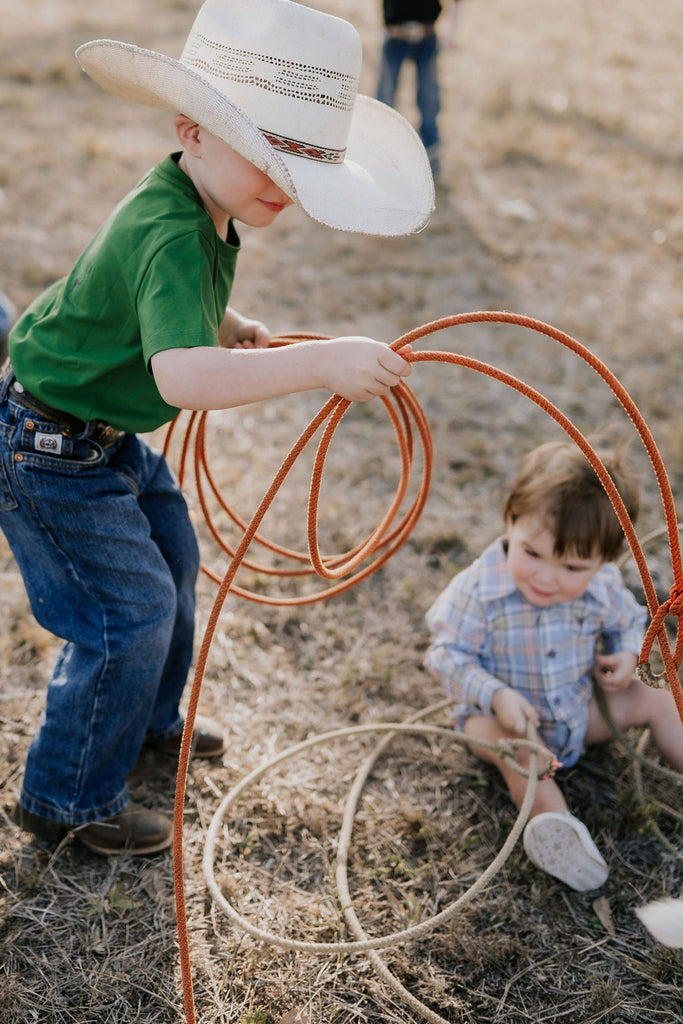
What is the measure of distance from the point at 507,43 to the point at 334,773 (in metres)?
10.9

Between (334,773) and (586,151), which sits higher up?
(586,151)

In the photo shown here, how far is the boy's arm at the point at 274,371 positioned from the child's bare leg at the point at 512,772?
110 cm

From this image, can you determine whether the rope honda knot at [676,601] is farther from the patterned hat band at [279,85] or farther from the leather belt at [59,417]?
the leather belt at [59,417]

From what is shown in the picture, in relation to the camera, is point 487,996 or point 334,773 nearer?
point 487,996

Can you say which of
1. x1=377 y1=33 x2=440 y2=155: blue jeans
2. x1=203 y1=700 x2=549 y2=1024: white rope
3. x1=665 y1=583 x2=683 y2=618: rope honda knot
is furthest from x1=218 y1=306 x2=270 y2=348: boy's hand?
x1=377 y1=33 x2=440 y2=155: blue jeans

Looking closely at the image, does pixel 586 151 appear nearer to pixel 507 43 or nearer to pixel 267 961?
pixel 507 43

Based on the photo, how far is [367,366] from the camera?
4.91ft

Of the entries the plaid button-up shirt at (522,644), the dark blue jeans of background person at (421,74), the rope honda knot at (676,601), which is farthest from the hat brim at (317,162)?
the dark blue jeans of background person at (421,74)

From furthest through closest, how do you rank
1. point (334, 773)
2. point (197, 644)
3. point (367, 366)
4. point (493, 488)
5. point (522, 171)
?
point (522, 171), point (493, 488), point (197, 644), point (334, 773), point (367, 366)

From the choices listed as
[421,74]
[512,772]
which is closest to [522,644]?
[512,772]

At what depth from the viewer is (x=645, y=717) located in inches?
93.0

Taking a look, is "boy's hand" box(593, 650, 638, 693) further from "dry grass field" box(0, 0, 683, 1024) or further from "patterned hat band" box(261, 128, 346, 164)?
"patterned hat band" box(261, 128, 346, 164)

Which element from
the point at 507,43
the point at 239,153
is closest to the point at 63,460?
the point at 239,153

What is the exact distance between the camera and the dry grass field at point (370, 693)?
191 cm
